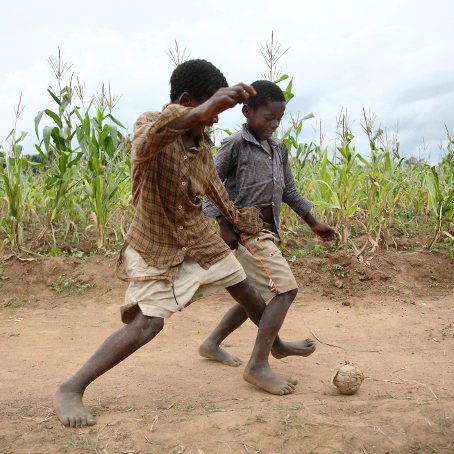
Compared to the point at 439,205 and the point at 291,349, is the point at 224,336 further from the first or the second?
the point at 439,205

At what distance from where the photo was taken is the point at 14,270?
183 inches

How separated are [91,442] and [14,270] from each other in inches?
133

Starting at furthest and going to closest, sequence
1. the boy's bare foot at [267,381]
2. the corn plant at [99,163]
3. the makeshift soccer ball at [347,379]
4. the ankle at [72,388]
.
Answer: the corn plant at [99,163] → the boy's bare foot at [267,381] → the makeshift soccer ball at [347,379] → the ankle at [72,388]

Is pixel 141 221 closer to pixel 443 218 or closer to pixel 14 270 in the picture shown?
pixel 14 270

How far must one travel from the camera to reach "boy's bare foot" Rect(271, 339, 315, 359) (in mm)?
2594

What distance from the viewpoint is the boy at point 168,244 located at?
6.40 ft

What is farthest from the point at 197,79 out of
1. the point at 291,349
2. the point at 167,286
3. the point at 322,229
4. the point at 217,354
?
the point at 217,354

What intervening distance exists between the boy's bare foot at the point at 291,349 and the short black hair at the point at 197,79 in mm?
1489

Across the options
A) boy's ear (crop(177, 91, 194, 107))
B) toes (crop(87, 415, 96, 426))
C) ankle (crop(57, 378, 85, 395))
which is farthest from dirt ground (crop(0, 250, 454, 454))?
boy's ear (crop(177, 91, 194, 107))

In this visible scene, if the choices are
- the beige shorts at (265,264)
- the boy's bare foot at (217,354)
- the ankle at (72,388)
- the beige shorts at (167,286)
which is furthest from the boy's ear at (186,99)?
the boy's bare foot at (217,354)

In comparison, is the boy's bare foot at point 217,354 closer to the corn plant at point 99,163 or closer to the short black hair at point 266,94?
the short black hair at point 266,94

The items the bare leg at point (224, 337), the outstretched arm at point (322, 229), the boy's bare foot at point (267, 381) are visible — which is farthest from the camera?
the bare leg at point (224, 337)

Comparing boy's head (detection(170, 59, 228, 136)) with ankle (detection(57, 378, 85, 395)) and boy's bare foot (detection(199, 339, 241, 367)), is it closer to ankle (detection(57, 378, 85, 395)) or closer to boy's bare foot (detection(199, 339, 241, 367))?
ankle (detection(57, 378, 85, 395))

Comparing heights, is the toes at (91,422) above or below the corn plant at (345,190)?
below
